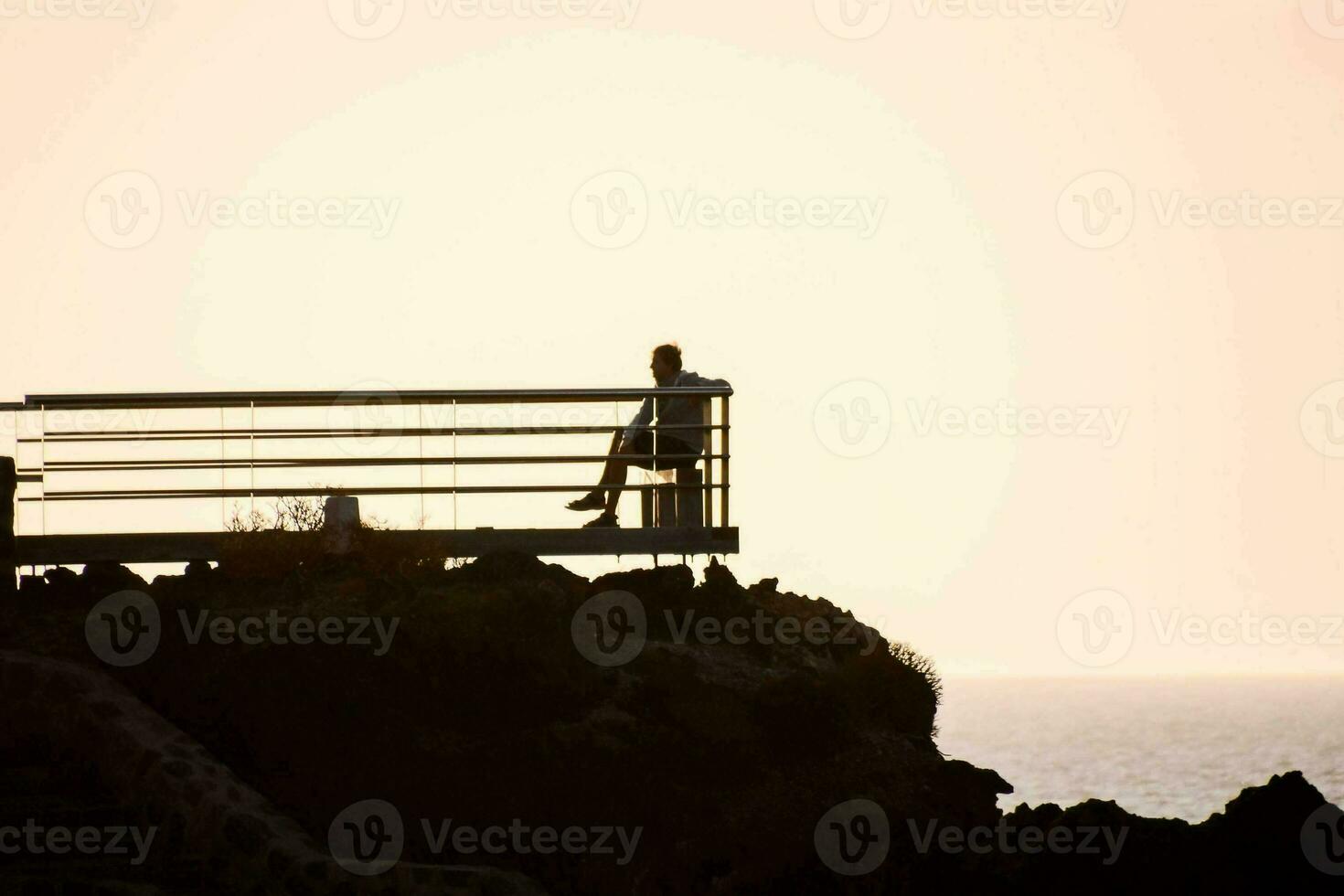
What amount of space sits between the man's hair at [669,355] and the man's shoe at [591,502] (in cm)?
167

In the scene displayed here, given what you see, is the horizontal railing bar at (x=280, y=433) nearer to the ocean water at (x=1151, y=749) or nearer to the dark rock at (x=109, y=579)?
the dark rock at (x=109, y=579)

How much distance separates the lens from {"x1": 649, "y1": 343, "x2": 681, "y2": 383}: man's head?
2225 centimetres

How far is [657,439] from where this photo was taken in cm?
2225

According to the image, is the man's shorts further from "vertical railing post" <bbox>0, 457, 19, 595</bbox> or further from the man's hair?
"vertical railing post" <bbox>0, 457, 19, 595</bbox>

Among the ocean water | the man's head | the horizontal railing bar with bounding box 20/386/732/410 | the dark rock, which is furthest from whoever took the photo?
the ocean water

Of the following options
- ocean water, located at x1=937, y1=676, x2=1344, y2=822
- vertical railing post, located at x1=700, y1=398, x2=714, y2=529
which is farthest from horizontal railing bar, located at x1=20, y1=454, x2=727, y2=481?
ocean water, located at x1=937, y1=676, x2=1344, y2=822

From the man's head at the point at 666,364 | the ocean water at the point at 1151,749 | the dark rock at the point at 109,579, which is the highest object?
the man's head at the point at 666,364

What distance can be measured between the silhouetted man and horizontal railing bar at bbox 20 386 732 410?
17 cm

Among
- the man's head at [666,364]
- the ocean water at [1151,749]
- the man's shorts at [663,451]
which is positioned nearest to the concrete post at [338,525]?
the man's shorts at [663,451]

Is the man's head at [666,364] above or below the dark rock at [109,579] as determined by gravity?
above

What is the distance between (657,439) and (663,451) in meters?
0.15

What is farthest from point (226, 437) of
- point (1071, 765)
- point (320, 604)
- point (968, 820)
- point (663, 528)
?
point (1071, 765)

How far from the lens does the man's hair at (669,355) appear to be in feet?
73.3

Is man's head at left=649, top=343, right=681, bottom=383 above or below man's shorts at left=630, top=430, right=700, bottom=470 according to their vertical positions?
above
